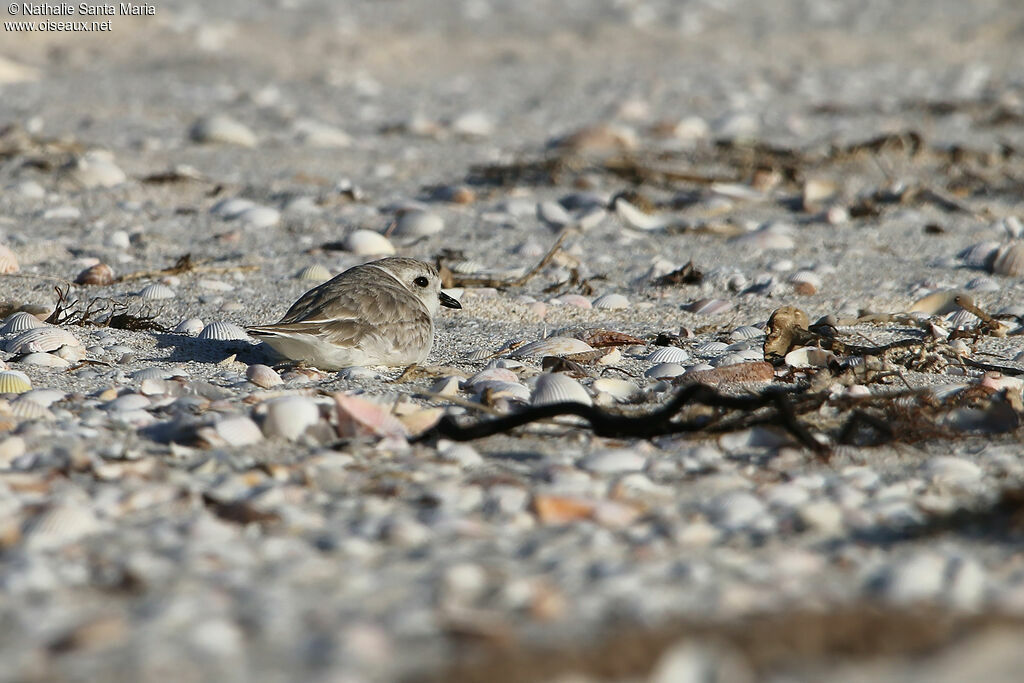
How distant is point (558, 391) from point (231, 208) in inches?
124

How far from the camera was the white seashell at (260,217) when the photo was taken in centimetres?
587

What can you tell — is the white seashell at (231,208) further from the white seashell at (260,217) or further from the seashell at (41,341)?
the seashell at (41,341)

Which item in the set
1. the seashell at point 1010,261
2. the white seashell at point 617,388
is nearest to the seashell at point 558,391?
the white seashell at point 617,388

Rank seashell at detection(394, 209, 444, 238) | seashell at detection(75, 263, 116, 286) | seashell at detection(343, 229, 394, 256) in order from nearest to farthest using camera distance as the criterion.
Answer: seashell at detection(75, 263, 116, 286)
seashell at detection(343, 229, 394, 256)
seashell at detection(394, 209, 444, 238)

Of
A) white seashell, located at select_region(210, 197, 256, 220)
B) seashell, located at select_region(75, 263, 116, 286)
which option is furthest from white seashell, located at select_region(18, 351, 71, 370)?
white seashell, located at select_region(210, 197, 256, 220)

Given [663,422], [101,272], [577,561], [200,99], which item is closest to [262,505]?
[577,561]

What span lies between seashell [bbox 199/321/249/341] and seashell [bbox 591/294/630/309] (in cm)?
145

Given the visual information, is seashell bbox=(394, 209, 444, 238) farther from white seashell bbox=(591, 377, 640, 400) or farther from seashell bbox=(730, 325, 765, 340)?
white seashell bbox=(591, 377, 640, 400)

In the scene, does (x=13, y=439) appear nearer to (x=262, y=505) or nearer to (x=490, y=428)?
(x=262, y=505)

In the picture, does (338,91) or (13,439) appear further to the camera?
(338,91)

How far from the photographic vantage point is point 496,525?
2508 millimetres

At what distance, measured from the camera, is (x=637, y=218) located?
6.09 meters

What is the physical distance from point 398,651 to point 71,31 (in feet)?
36.6

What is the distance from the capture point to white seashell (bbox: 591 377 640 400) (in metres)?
3.61
